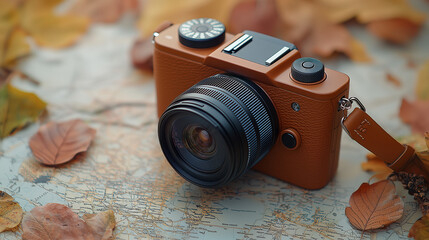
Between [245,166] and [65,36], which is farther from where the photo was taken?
[65,36]

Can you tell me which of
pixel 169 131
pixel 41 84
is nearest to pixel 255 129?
pixel 169 131

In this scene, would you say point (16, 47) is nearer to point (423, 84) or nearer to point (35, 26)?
point (35, 26)

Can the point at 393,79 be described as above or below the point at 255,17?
below

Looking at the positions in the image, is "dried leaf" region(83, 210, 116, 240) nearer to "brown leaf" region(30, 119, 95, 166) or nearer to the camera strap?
"brown leaf" region(30, 119, 95, 166)

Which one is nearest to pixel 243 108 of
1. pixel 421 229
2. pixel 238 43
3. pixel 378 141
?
pixel 238 43

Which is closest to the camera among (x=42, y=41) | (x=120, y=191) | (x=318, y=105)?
(x=318, y=105)

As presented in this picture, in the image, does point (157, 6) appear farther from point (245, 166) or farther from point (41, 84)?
→ point (245, 166)

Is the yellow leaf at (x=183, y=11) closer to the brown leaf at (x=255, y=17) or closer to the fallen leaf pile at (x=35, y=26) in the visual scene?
the brown leaf at (x=255, y=17)

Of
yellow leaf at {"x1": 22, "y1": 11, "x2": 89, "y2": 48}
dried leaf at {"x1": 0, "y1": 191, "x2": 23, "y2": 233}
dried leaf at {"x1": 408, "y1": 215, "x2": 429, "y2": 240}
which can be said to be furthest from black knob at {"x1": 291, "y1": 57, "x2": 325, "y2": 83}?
yellow leaf at {"x1": 22, "y1": 11, "x2": 89, "y2": 48}
